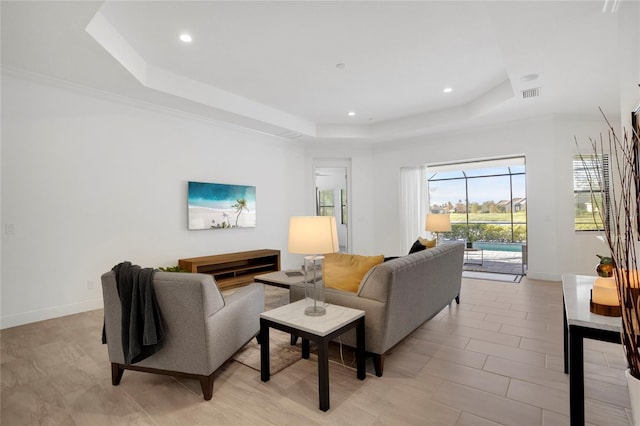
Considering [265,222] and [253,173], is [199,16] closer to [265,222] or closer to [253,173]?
[253,173]

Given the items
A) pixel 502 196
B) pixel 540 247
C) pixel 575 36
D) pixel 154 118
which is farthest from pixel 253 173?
pixel 502 196

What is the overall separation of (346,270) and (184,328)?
1355 millimetres

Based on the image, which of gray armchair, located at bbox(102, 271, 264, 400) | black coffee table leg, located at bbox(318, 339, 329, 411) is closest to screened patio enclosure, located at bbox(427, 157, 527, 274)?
black coffee table leg, located at bbox(318, 339, 329, 411)

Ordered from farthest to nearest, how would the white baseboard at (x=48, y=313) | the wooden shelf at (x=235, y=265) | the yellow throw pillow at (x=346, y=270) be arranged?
the wooden shelf at (x=235, y=265)
the white baseboard at (x=48, y=313)
the yellow throw pillow at (x=346, y=270)

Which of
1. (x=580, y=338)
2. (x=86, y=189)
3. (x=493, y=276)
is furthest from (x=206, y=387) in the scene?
(x=493, y=276)

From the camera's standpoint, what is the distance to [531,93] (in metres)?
4.39

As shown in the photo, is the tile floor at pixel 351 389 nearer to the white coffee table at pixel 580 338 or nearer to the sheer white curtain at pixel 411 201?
the white coffee table at pixel 580 338

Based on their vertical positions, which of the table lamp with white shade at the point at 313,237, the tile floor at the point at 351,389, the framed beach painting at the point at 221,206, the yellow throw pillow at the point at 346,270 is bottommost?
the tile floor at the point at 351,389

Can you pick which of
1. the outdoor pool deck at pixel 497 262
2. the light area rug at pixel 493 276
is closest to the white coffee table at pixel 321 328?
the light area rug at pixel 493 276

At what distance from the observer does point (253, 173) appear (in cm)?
612

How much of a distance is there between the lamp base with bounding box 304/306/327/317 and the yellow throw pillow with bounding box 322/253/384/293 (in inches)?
11.5

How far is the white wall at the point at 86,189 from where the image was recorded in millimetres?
3527

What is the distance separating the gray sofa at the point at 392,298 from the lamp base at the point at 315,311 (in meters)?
0.26

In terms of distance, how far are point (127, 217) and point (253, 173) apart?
93.7 inches
